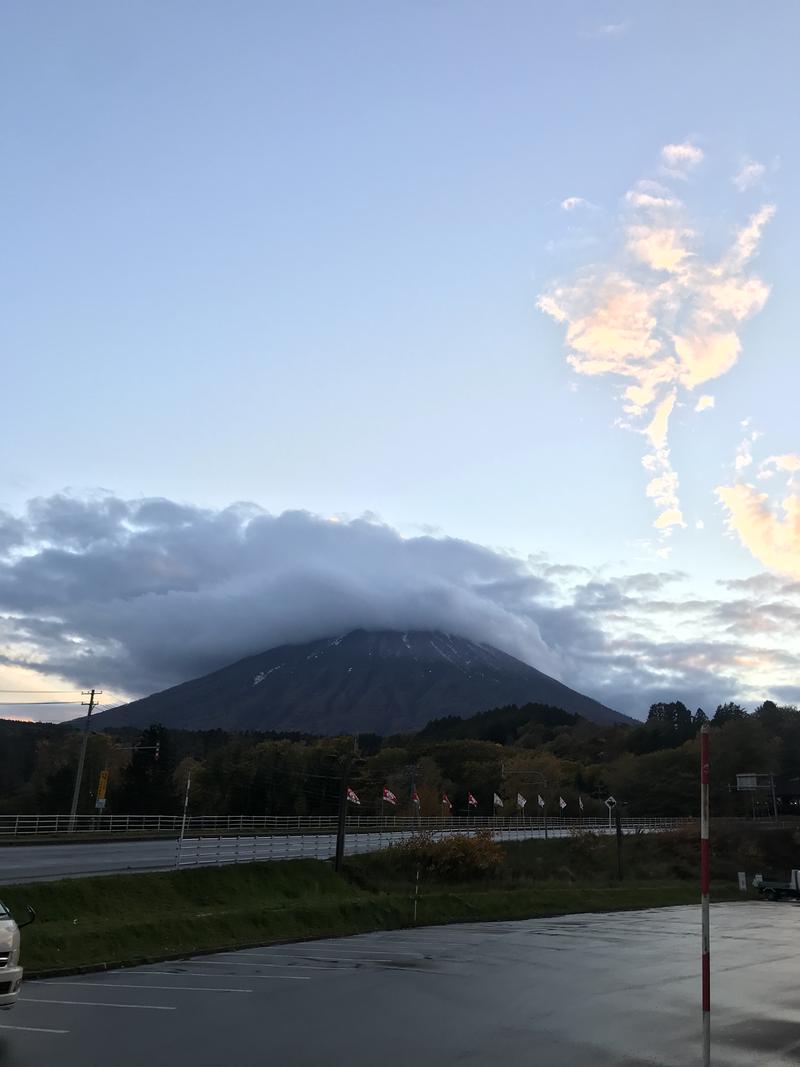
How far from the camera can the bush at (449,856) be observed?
157 ft

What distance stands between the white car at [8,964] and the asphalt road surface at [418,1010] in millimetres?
579

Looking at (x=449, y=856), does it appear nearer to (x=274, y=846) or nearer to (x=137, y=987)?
(x=274, y=846)

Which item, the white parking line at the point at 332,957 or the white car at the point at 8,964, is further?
the white parking line at the point at 332,957

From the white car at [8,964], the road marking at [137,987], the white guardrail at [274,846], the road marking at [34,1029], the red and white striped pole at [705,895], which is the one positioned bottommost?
the white guardrail at [274,846]

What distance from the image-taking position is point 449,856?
162 feet

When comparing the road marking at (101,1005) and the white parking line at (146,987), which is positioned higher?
the road marking at (101,1005)

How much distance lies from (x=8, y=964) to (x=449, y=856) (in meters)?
41.9

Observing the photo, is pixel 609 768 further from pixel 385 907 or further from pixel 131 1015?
pixel 131 1015

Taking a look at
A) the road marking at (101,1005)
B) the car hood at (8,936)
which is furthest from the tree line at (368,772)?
the car hood at (8,936)

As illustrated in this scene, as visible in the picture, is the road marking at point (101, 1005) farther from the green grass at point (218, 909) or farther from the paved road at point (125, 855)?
the paved road at point (125, 855)

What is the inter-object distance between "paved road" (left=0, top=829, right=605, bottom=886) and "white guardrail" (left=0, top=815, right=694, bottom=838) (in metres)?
7.37

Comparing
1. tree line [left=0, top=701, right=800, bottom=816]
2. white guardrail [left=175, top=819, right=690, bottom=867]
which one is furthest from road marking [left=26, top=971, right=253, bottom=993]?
tree line [left=0, top=701, right=800, bottom=816]

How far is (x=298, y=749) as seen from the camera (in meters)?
121

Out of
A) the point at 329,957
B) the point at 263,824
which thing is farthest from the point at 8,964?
the point at 263,824
